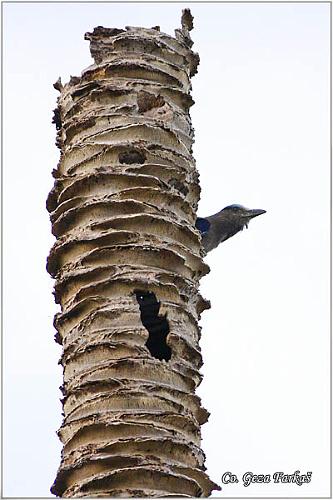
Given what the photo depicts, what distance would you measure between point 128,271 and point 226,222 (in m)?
5.08

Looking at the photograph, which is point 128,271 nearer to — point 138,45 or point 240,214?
point 138,45

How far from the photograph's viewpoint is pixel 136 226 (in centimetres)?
552

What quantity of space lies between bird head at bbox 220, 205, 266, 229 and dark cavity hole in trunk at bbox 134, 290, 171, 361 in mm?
5134

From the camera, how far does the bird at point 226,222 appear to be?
9961mm

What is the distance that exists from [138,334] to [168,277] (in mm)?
326

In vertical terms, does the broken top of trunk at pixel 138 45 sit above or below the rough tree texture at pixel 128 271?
above

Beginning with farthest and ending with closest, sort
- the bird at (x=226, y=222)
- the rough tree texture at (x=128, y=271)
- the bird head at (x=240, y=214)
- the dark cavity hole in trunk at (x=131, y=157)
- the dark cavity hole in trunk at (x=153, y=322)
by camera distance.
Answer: the bird head at (x=240, y=214) < the bird at (x=226, y=222) < the dark cavity hole in trunk at (x=131, y=157) < the dark cavity hole in trunk at (x=153, y=322) < the rough tree texture at (x=128, y=271)

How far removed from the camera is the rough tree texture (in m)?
4.96

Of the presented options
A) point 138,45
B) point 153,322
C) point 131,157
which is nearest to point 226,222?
→ point 138,45

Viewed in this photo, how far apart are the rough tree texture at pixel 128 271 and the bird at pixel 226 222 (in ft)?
11.7

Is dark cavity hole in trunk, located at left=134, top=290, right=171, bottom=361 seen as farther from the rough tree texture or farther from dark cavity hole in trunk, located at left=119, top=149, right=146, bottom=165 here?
dark cavity hole in trunk, located at left=119, top=149, right=146, bottom=165

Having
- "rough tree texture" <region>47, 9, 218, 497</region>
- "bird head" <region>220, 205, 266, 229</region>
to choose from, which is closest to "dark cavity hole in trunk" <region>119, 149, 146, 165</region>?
"rough tree texture" <region>47, 9, 218, 497</region>

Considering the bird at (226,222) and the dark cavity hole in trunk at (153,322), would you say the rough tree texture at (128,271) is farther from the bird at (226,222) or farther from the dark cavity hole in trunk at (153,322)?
the bird at (226,222)

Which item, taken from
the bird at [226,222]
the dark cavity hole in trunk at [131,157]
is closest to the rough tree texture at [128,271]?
the dark cavity hole in trunk at [131,157]
